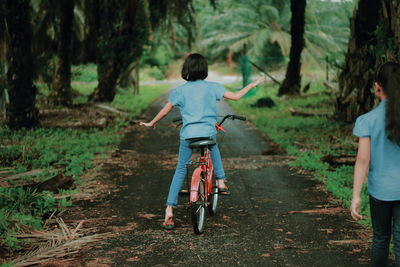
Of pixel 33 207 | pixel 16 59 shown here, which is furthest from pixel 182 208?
pixel 16 59

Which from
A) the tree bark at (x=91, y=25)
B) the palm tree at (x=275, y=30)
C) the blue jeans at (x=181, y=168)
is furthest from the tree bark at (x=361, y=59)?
the palm tree at (x=275, y=30)

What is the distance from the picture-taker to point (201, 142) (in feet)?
17.9

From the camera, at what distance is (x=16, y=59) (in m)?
13.2

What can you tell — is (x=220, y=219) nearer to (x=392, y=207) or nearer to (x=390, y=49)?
(x=392, y=207)

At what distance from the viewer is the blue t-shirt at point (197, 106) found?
218 inches

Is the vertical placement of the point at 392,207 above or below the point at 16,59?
A: below

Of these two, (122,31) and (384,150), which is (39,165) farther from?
(122,31)

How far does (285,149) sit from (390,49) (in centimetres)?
332

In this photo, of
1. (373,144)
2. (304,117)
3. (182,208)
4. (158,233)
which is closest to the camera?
(373,144)

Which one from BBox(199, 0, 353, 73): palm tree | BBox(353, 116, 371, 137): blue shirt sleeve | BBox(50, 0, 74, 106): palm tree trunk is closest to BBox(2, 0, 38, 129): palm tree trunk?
BBox(50, 0, 74, 106): palm tree trunk

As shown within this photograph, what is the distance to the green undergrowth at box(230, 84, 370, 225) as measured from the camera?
8.05 meters

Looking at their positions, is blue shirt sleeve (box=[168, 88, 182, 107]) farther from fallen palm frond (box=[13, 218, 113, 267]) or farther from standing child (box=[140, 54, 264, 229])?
fallen palm frond (box=[13, 218, 113, 267])

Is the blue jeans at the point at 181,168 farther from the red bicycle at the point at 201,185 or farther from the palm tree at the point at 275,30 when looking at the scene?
the palm tree at the point at 275,30

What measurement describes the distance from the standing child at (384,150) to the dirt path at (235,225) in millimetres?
1220
